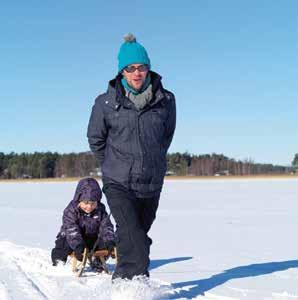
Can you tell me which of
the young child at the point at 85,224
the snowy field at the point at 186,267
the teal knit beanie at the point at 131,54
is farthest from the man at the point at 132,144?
the young child at the point at 85,224

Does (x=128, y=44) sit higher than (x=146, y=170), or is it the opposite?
(x=128, y=44)

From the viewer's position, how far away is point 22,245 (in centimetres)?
780

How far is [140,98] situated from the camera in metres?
3.82

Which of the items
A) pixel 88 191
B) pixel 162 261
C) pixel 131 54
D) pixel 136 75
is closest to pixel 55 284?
pixel 88 191

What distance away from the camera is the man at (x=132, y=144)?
3.81m

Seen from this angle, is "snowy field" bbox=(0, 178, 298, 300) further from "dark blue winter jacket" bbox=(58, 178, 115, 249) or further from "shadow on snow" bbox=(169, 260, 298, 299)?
"dark blue winter jacket" bbox=(58, 178, 115, 249)

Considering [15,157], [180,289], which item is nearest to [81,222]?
[180,289]

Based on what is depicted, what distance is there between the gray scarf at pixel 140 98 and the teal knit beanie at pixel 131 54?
0.21 metres

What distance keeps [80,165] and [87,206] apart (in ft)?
339

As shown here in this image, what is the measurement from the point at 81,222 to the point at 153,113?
2.23 m

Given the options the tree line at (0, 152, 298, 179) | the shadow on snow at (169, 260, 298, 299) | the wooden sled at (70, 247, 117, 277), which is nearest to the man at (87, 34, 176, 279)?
the shadow on snow at (169, 260, 298, 299)

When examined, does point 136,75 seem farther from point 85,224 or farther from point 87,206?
point 85,224

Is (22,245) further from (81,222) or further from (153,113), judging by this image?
(153,113)

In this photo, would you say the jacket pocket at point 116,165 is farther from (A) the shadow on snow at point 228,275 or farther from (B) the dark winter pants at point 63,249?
(B) the dark winter pants at point 63,249
